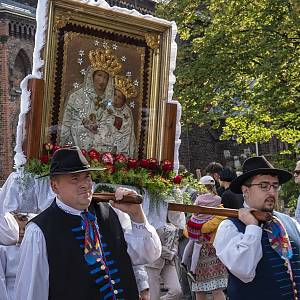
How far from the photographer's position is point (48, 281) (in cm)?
471

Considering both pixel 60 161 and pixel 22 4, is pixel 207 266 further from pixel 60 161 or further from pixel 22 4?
pixel 22 4

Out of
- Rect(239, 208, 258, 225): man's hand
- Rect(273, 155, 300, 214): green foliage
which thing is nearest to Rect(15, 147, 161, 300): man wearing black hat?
Rect(239, 208, 258, 225): man's hand

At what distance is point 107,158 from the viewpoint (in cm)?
748

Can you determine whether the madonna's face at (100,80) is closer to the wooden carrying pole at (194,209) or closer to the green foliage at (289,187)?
the wooden carrying pole at (194,209)

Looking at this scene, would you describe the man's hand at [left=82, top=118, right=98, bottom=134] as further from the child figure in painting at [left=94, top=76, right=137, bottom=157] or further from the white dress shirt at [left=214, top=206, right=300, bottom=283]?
the white dress shirt at [left=214, top=206, right=300, bottom=283]

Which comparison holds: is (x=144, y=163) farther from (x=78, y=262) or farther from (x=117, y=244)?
(x=78, y=262)

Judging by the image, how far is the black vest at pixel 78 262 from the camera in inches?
185

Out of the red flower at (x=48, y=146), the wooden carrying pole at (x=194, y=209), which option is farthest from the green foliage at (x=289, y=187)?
the wooden carrying pole at (x=194, y=209)

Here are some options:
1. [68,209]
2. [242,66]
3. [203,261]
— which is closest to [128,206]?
[68,209]

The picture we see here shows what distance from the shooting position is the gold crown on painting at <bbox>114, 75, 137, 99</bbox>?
26.1ft

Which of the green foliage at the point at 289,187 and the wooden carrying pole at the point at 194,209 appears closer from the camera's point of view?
the wooden carrying pole at the point at 194,209

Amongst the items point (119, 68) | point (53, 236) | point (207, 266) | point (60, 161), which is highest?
point (119, 68)

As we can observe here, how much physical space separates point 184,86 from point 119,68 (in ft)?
41.6

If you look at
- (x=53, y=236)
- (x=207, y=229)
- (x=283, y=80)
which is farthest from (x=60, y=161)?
(x=283, y=80)
